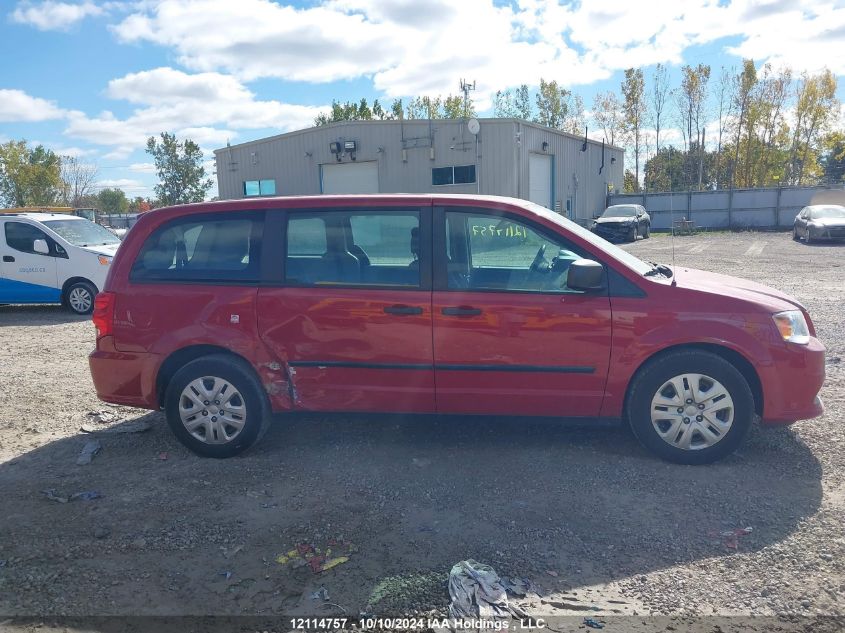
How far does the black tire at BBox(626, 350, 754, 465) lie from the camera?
4246 millimetres

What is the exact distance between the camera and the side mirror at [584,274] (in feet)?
13.7

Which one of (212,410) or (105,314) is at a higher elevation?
(105,314)

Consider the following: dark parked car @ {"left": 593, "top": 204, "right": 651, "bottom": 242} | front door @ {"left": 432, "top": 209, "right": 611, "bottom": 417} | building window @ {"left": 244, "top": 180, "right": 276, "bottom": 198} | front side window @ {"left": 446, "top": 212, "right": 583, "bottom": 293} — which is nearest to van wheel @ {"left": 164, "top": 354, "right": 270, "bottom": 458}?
front door @ {"left": 432, "top": 209, "right": 611, "bottom": 417}

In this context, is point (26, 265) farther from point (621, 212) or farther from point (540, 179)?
point (621, 212)

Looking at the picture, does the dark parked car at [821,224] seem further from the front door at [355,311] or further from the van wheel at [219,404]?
the van wheel at [219,404]

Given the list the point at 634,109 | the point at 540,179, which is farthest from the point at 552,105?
the point at 540,179

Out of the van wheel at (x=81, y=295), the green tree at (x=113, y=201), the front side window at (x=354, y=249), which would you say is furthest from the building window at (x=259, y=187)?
the green tree at (x=113, y=201)

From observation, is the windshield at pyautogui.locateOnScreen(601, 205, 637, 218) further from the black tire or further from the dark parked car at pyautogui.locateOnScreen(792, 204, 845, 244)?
the black tire

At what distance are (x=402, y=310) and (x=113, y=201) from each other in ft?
275

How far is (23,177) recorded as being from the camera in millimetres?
44750

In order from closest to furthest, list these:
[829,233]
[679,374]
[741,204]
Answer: [679,374], [829,233], [741,204]

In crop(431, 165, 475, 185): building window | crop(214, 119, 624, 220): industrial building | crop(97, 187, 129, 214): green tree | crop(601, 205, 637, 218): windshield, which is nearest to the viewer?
crop(214, 119, 624, 220): industrial building

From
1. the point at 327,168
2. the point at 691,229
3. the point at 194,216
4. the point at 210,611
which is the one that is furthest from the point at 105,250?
the point at 691,229

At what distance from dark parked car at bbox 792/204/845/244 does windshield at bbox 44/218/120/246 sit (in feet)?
73.8
